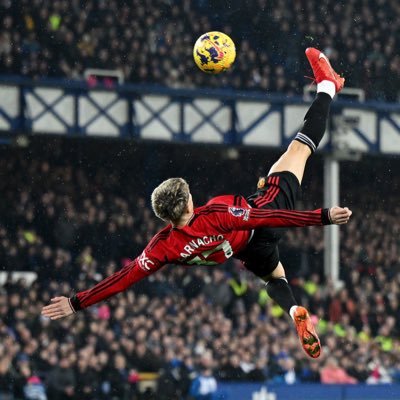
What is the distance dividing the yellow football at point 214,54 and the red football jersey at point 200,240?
2604 millimetres

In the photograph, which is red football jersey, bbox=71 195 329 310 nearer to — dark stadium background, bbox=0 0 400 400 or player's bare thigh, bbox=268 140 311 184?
player's bare thigh, bbox=268 140 311 184

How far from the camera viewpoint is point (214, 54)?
1187 cm

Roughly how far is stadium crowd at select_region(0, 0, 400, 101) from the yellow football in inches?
334

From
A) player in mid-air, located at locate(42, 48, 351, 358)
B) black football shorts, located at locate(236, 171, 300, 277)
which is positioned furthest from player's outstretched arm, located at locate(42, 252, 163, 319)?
black football shorts, located at locate(236, 171, 300, 277)

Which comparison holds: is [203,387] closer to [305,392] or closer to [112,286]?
[305,392]

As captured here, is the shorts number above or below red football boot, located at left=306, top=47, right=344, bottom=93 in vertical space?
below

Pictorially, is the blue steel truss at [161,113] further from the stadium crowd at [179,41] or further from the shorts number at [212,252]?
the shorts number at [212,252]

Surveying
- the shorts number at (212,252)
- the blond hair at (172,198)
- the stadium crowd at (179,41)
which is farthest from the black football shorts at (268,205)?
the stadium crowd at (179,41)

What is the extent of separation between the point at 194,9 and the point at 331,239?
5.08 meters

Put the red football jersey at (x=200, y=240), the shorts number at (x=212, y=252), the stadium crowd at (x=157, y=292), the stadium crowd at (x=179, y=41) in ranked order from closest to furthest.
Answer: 1. the red football jersey at (x=200, y=240)
2. the shorts number at (x=212, y=252)
3. the stadium crowd at (x=157, y=292)
4. the stadium crowd at (x=179, y=41)

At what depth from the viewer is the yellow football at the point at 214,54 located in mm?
11883

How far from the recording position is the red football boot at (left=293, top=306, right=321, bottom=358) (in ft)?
32.4

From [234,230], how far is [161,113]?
1302 centimetres

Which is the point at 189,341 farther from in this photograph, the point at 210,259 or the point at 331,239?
the point at 210,259
